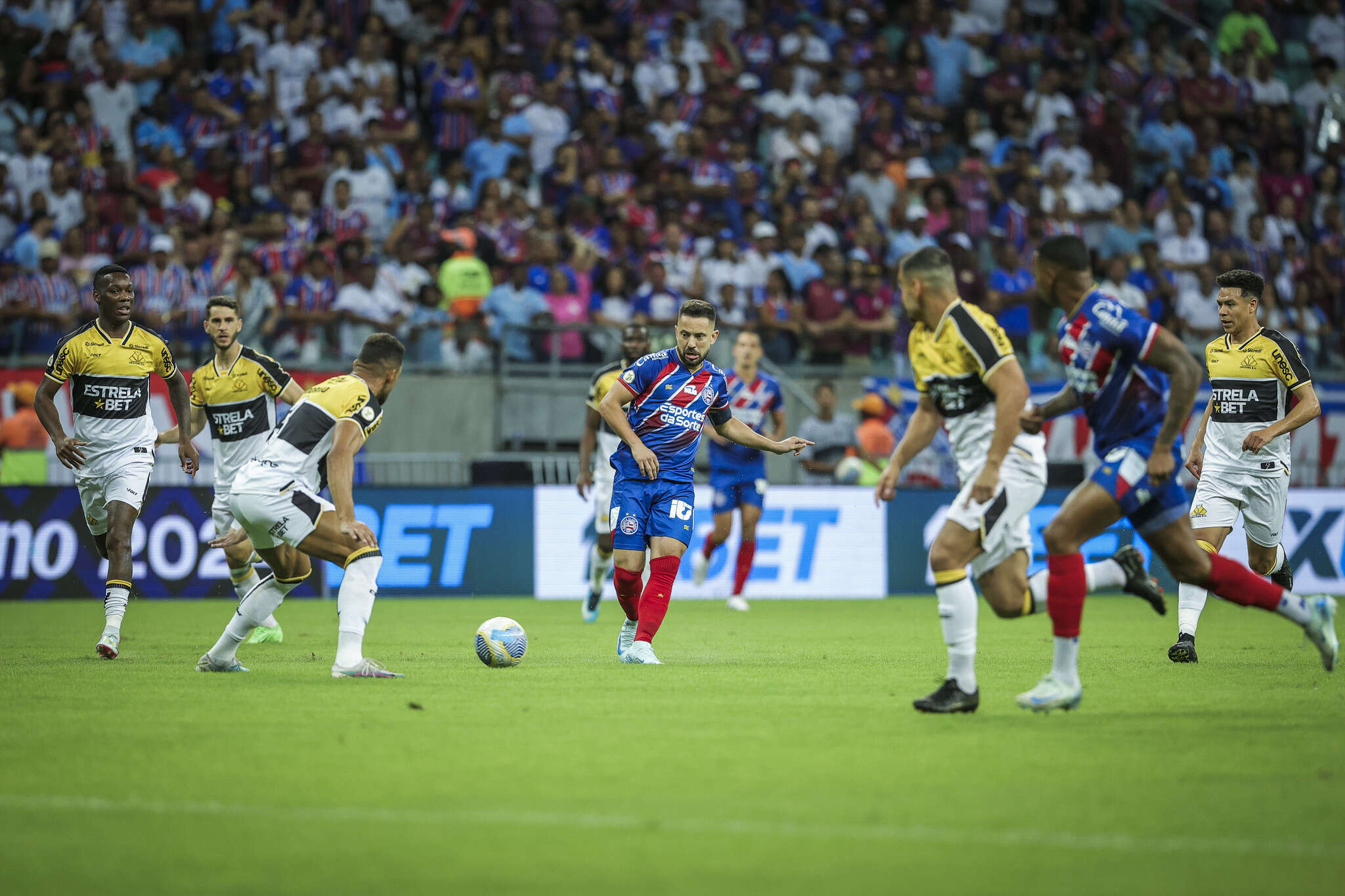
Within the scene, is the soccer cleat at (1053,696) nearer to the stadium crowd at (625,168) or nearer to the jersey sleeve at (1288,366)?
the jersey sleeve at (1288,366)

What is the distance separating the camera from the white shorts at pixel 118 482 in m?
11.4

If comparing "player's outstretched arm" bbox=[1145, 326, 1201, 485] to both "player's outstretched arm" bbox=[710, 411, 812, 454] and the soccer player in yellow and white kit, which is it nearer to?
"player's outstretched arm" bbox=[710, 411, 812, 454]

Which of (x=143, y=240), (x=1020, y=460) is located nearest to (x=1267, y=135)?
(x=143, y=240)

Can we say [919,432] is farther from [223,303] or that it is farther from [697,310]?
[223,303]

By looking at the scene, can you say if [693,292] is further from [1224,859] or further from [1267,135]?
[1224,859]

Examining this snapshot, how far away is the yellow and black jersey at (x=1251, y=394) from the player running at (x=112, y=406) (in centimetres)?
785

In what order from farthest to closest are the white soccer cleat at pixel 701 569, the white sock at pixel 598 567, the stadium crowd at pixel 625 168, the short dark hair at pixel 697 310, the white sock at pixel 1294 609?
the stadium crowd at pixel 625 168
the white soccer cleat at pixel 701 569
the white sock at pixel 598 567
the short dark hair at pixel 697 310
the white sock at pixel 1294 609

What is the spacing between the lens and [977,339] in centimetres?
754

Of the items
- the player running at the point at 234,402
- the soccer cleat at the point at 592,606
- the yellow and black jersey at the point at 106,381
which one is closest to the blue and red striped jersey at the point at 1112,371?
the player running at the point at 234,402

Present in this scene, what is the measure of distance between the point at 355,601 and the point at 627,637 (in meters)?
2.22

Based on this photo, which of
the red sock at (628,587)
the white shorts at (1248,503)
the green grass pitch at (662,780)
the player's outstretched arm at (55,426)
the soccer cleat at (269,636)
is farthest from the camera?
the soccer cleat at (269,636)

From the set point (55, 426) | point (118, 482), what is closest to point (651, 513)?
point (118, 482)

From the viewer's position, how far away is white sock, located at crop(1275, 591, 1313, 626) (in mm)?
8125

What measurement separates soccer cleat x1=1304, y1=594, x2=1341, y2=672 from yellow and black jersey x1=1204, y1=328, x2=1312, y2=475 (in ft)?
8.33
